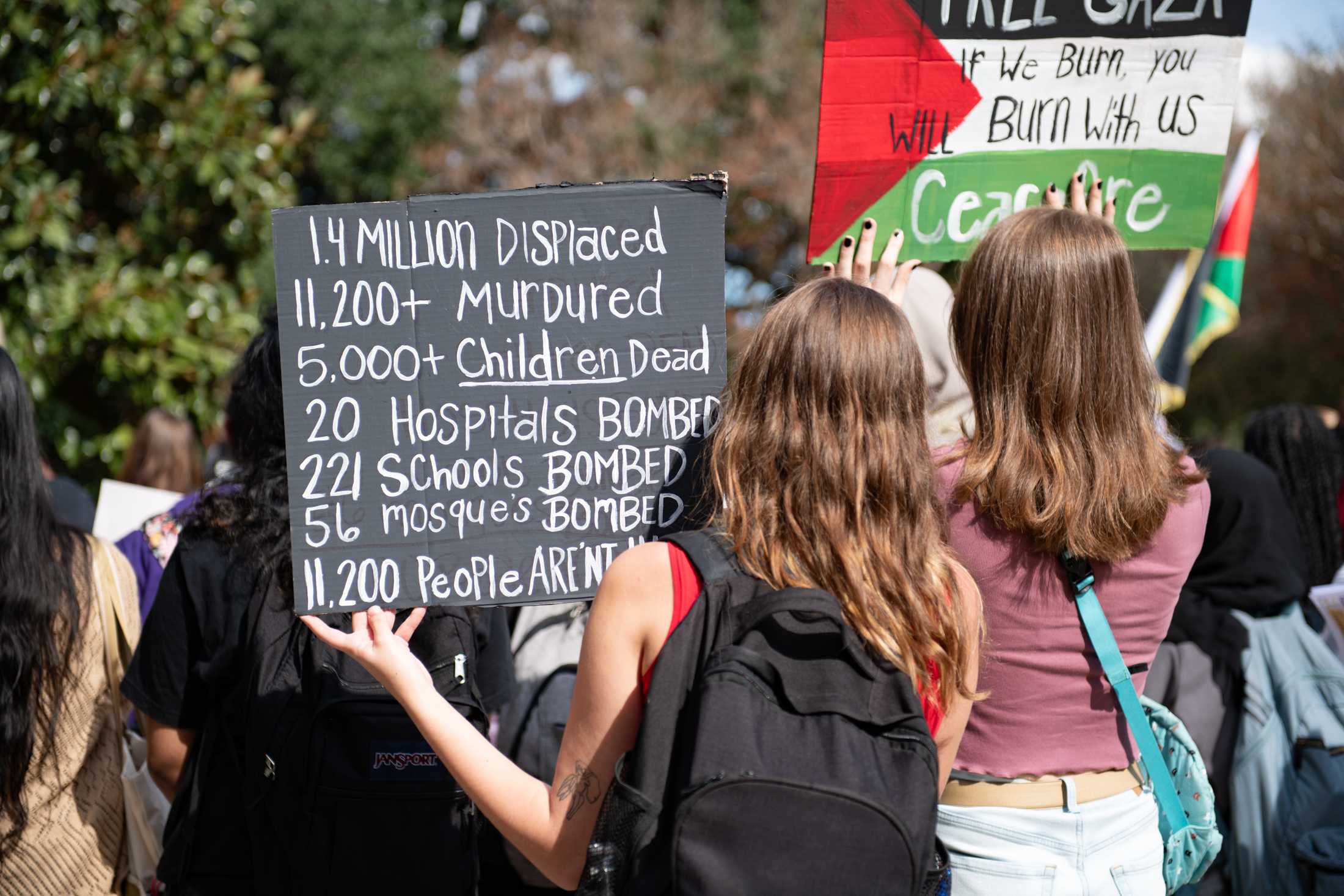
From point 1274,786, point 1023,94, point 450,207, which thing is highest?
point 1023,94

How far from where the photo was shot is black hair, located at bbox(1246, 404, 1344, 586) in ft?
14.1

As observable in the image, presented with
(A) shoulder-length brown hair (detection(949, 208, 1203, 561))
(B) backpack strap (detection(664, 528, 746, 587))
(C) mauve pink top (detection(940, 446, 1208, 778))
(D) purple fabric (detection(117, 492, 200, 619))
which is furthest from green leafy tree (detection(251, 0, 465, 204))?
(B) backpack strap (detection(664, 528, 746, 587))

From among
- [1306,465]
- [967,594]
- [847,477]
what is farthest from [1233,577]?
[847,477]

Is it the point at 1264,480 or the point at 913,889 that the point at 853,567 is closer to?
Answer: the point at 913,889

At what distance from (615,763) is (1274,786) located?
2482 millimetres

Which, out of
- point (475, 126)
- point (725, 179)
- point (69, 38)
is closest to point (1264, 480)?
point (725, 179)

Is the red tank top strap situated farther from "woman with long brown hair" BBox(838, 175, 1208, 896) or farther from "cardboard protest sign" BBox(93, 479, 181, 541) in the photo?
"cardboard protest sign" BBox(93, 479, 181, 541)

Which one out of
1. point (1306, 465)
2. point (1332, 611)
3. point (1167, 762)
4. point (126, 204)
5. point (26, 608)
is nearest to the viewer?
point (1167, 762)

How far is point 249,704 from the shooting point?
2189mm

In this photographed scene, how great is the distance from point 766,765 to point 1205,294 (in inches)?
217

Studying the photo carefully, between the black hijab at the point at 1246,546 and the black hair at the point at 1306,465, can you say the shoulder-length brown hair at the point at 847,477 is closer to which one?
the black hijab at the point at 1246,546

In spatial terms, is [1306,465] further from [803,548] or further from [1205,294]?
[803,548]

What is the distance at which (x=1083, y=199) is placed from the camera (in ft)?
9.51

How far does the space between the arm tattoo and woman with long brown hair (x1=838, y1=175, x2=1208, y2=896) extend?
740 millimetres
